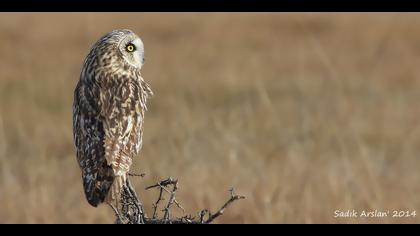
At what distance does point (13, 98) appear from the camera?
16250 millimetres

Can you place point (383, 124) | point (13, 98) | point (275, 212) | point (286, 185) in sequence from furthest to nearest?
point (13, 98) → point (383, 124) → point (286, 185) → point (275, 212)

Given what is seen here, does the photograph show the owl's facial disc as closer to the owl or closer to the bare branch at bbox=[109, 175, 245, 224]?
the owl

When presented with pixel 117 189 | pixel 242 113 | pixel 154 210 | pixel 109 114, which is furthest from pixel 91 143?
pixel 242 113

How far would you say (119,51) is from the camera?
4.56 meters

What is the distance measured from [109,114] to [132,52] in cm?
39

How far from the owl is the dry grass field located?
1.89 metres

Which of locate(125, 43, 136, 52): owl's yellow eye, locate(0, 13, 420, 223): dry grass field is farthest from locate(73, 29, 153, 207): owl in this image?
locate(0, 13, 420, 223): dry grass field

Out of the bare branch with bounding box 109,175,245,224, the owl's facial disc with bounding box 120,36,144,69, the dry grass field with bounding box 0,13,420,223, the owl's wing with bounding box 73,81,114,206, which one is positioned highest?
the dry grass field with bounding box 0,13,420,223

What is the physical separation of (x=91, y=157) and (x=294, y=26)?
19.1 metres

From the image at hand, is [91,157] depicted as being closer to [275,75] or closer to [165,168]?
[165,168]

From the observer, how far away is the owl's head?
14.8 ft

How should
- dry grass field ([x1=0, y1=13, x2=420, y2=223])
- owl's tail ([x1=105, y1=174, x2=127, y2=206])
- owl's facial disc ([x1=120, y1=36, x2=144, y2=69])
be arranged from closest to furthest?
owl's tail ([x1=105, y1=174, x2=127, y2=206]), owl's facial disc ([x1=120, y1=36, x2=144, y2=69]), dry grass field ([x1=0, y1=13, x2=420, y2=223])

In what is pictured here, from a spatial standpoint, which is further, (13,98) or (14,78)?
(14,78)
